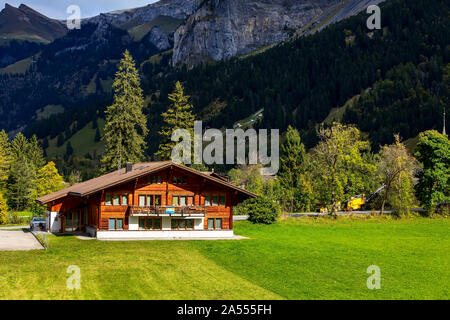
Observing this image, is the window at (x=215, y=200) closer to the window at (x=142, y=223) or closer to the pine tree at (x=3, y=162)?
the window at (x=142, y=223)

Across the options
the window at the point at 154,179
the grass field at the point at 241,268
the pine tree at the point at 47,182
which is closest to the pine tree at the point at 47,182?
the pine tree at the point at 47,182

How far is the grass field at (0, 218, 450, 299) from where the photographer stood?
2542cm

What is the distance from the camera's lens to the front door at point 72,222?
5584 centimetres

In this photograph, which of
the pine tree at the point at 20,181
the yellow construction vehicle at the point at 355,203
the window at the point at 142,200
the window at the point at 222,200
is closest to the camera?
the window at the point at 142,200

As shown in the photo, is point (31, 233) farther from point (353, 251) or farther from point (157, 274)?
point (353, 251)

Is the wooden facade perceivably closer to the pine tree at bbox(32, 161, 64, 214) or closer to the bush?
the bush

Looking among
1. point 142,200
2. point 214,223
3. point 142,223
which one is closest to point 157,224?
point 142,223

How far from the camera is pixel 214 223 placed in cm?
5331

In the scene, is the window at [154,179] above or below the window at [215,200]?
above

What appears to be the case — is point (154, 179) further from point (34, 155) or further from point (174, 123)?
point (34, 155)

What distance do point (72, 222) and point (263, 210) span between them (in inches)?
924

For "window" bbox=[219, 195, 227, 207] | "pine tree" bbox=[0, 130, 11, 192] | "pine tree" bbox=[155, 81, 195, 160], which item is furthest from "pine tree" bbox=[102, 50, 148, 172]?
"pine tree" bbox=[0, 130, 11, 192]
